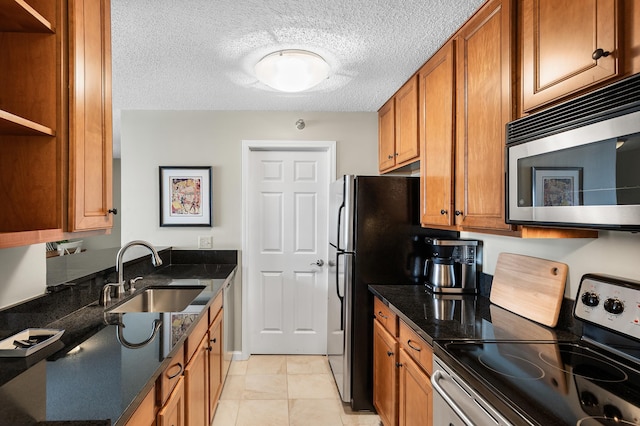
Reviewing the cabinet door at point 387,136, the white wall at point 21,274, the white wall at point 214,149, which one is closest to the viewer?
the white wall at point 21,274

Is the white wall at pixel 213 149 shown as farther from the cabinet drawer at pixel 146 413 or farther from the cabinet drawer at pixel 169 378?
the cabinet drawer at pixel 146 413

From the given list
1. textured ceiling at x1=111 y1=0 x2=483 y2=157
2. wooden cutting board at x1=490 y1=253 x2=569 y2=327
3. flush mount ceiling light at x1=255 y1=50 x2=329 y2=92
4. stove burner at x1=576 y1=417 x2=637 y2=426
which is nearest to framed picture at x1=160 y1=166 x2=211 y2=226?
textured ceiling at x1=111 y1=0 x2=483 y2=157

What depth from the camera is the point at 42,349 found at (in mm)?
1207

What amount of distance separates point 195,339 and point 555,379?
1.51 metres

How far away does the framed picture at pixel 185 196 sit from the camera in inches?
125

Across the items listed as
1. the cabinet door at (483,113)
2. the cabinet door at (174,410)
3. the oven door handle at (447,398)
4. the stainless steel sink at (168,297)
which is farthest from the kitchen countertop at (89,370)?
the cabinet door at (483,113)

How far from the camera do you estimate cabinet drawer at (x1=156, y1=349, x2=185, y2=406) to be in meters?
1.23

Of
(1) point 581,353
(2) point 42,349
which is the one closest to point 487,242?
(1) point 581,353

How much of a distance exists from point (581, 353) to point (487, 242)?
95cm

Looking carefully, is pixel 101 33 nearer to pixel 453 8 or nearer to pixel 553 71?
pixel 453 8

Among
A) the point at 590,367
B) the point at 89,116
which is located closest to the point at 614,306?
the point at 590,367

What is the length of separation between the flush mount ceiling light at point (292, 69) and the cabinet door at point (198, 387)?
1.61m

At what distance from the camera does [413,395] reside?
1704 millimetres

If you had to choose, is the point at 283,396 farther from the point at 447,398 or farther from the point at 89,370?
the point at 89,370
